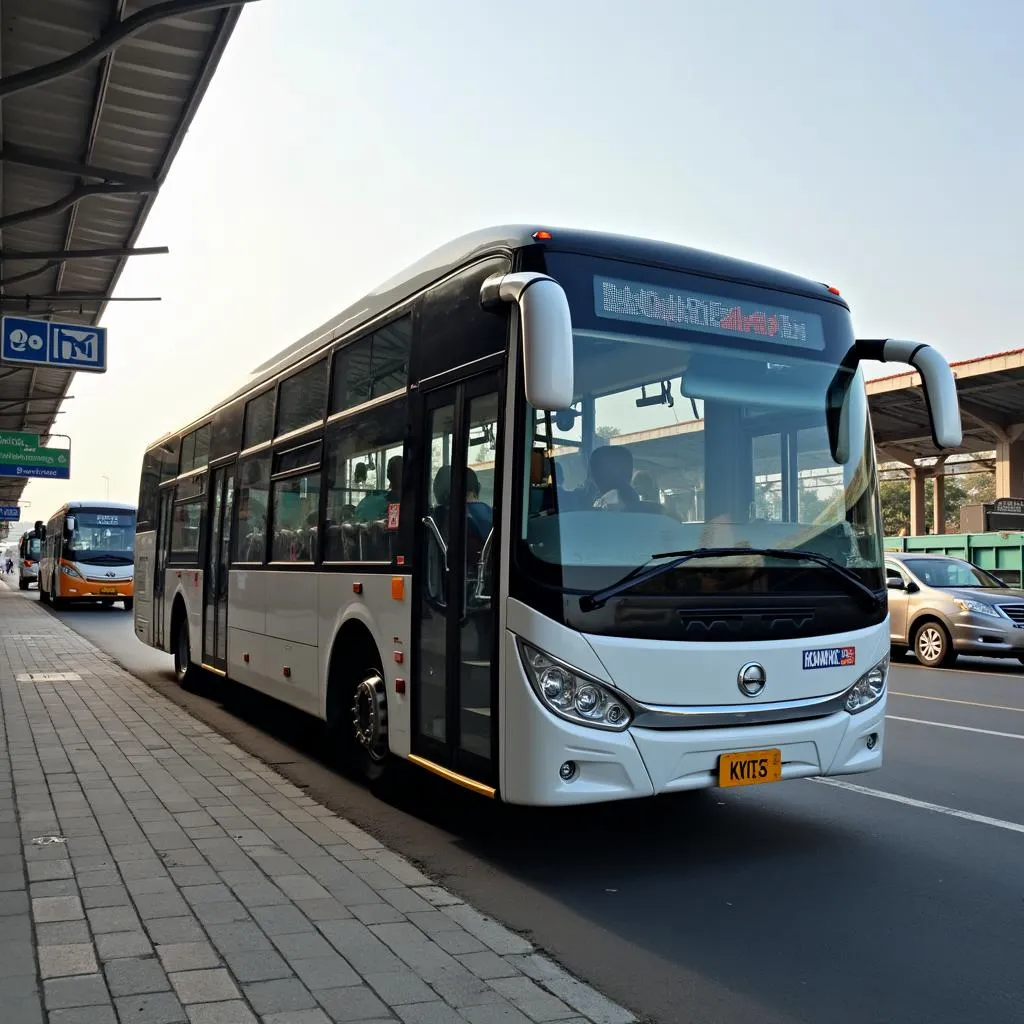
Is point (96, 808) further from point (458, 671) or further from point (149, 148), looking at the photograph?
point (149, 148)

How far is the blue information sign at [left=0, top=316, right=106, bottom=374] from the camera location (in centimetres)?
1518

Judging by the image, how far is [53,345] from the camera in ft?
51.2

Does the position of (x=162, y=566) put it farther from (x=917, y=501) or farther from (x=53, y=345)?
(x=917, y=501)

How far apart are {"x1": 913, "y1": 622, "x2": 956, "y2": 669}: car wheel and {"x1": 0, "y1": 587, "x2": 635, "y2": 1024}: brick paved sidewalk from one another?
11.4 metres

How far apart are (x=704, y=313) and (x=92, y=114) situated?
8.21 m

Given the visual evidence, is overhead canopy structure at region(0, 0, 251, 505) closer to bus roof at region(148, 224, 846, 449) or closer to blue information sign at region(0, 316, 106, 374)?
blue information sign at region(0, 316, 106, 374)

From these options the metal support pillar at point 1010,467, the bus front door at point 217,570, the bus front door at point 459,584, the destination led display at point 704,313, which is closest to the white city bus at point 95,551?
the bus front door at point 217,570

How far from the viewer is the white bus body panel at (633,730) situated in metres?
A: 5.00

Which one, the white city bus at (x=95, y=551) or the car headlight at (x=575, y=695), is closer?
the car headlight at (x=575, y=695)

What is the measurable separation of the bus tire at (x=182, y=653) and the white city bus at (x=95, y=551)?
1909 centimetres

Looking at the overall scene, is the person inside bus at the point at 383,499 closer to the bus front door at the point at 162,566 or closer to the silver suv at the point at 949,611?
the bus front door at the point at 162,566

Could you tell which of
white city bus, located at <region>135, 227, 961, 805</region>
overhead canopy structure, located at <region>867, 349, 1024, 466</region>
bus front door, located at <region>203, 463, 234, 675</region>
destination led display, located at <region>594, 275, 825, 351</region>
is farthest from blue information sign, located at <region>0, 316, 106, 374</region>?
overhead canopy structure, located at <region>867, 349, 1024, 466</region>

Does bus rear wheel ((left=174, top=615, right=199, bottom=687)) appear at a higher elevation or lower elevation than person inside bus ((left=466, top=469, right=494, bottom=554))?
lower

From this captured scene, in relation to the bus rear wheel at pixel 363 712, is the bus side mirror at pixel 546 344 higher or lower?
higher
